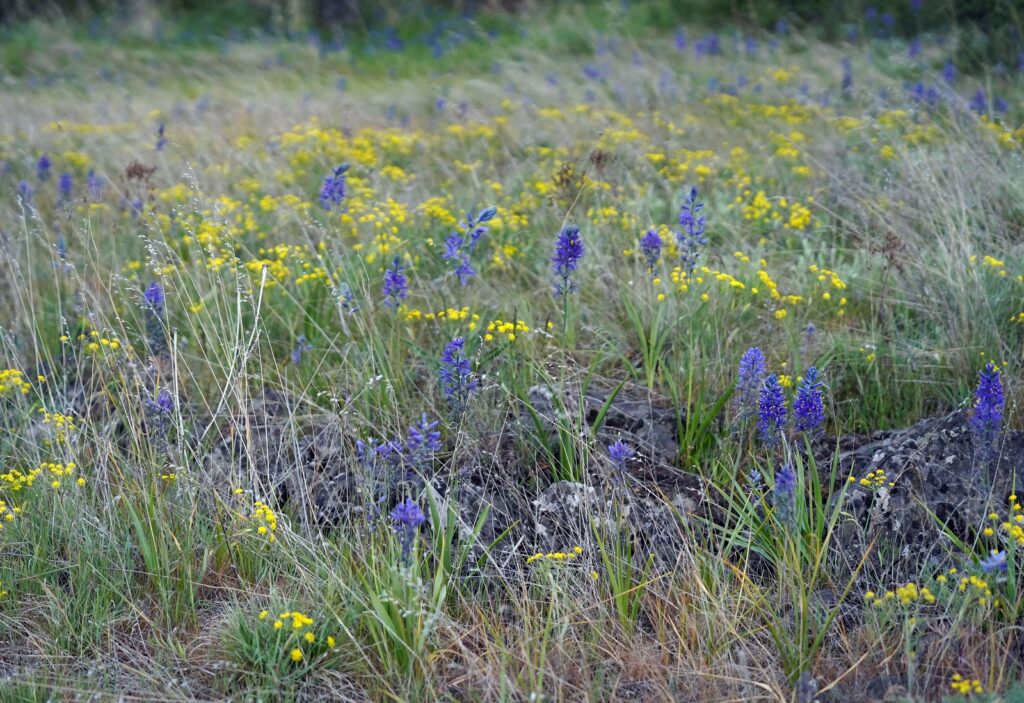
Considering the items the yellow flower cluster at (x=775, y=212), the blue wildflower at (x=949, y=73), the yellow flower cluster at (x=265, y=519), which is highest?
the blue wildflower at (x=949, y=73)

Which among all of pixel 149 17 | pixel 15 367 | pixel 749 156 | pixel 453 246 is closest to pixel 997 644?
pixel 453 246

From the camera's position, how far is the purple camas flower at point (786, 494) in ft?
→ 7.61

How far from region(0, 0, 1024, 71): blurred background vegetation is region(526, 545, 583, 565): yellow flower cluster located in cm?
589

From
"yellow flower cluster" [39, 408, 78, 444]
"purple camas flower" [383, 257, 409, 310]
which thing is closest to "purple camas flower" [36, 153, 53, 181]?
"yellow flower cluster" [39, 408, 78, 444]

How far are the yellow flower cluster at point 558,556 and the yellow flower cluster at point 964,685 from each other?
910 millimetres

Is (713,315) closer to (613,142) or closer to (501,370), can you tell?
(501,370)

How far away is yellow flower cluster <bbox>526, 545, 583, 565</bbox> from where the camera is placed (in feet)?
8.09

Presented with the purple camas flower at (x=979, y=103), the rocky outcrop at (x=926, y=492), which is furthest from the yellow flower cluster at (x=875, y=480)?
the purple camas flower at (x=979, y=103)

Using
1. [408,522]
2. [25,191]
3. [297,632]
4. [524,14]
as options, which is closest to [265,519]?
[297,632]

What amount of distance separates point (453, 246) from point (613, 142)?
2.83 metres

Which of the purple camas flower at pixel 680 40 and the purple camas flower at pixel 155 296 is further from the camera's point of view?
the purple camas flower at pixel 680 40

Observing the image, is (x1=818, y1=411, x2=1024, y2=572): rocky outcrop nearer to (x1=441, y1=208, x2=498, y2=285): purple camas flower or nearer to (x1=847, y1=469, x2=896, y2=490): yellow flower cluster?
(x1=847, y1=469, x2=896, y2=490): yellow flower cluster

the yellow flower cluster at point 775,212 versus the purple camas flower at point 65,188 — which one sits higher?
the purple camas flower at point 65,188

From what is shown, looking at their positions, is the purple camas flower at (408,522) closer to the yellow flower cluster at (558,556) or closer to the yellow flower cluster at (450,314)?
the yellow flower cluster at (558,556)
